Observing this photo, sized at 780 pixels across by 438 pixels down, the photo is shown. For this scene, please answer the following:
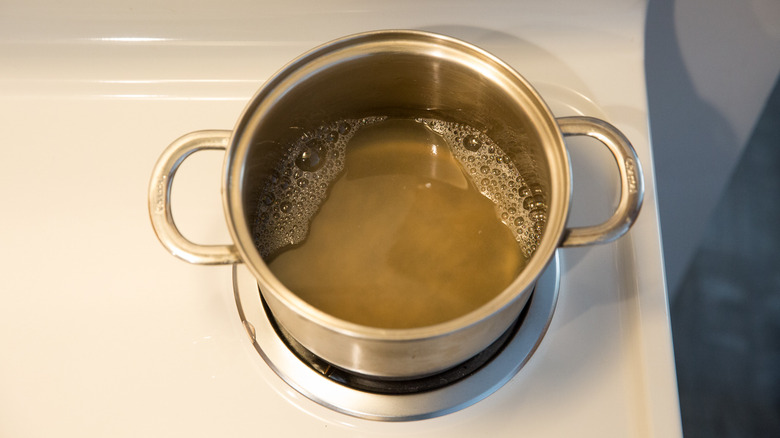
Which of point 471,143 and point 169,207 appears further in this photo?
point 471,143

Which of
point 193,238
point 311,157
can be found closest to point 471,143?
point 311,157

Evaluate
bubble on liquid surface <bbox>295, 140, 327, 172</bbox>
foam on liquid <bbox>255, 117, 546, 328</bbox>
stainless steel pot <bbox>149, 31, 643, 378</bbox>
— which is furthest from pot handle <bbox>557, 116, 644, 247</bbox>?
bubble on liquid surface <bbox>295, 140, 327, 172</bbox>

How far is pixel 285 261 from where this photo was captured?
21.1 inches

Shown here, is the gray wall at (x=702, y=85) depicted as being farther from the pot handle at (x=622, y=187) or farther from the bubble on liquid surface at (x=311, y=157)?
the bubble on liquid surface at (x=311, y=157)

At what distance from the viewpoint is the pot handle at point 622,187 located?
430mm

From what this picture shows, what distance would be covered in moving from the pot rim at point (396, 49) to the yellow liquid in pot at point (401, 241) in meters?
0.09

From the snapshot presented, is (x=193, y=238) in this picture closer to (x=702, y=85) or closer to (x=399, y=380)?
(x=399, y=380)

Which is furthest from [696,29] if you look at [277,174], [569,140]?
[277,174]

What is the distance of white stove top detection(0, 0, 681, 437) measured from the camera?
490mm

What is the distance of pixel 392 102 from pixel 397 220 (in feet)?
0.34

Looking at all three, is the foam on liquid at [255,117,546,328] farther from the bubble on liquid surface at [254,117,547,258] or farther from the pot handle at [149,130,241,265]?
the pot handle at [149,130,241,265]

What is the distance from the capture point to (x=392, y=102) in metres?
0.56

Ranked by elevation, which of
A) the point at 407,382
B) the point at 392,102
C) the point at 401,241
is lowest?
the point at 407,382

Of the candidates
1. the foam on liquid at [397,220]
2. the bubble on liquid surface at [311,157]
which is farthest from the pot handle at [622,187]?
the bubble on liquid surface at [311,157]
